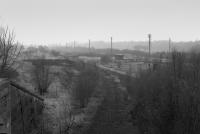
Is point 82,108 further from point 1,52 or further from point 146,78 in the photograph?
point 1,52

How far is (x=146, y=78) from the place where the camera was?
18812mm

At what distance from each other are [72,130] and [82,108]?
4332 millimetres

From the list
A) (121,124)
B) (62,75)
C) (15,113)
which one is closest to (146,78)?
(121,124)

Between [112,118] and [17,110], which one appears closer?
[17,110]

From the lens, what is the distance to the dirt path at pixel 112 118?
38.5 feet

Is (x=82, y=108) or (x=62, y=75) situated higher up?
(x=62, y=75)

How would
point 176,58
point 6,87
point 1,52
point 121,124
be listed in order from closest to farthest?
point 6,87
point 1,52
point 121,124
point 176,58

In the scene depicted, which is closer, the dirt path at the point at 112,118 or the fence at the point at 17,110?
the fence at the point at 17,110

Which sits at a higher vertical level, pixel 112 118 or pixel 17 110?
pixel 17 110

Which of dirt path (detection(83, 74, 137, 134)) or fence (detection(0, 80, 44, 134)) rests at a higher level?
fence (detection(0, 80, 44, 134))

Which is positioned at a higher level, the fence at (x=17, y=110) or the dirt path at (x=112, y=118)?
the fence at (x=17, y=110)

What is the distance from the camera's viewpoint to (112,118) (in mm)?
13656

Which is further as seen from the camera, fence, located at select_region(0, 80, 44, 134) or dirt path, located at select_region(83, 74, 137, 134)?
dirt path, located at select_region(83, 74, 137, 134)

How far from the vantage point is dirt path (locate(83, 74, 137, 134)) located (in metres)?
11.7
